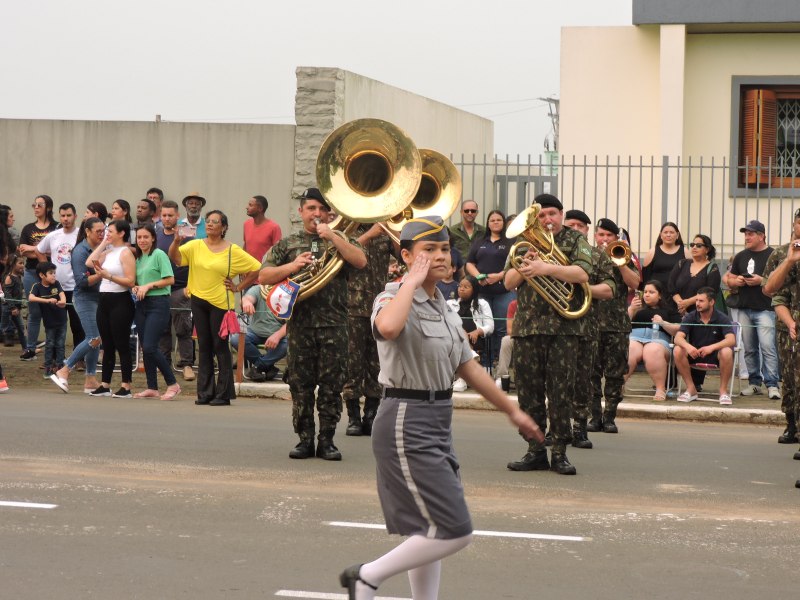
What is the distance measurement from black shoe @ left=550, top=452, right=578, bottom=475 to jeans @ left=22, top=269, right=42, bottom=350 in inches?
357

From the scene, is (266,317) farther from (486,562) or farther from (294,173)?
(486,562)

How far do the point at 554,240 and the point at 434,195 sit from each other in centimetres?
172

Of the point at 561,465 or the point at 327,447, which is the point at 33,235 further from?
the point at 561,465

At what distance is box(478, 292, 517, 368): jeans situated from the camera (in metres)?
15.7

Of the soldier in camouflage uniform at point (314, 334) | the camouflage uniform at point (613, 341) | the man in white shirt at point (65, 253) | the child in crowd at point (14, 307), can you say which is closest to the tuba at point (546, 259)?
the soldier in camouflage uniform at point (314, 334)

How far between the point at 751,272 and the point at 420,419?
34.2 feet

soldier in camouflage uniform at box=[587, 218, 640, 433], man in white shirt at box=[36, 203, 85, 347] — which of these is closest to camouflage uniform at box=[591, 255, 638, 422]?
soldier in camouflage uniform at box=[587, 218, 640, 433]

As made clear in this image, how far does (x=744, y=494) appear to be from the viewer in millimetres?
9336

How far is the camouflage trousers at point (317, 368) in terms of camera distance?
397 inches

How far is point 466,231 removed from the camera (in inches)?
702

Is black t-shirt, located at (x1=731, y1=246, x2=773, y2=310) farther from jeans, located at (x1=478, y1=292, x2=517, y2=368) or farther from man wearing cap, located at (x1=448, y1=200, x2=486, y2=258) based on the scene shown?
man wearing cap, located at (x1=448, y1=200, x2=486, y2=258)

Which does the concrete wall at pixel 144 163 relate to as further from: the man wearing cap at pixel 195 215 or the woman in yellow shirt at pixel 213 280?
the woman in yellow shirt at pixel 213 280

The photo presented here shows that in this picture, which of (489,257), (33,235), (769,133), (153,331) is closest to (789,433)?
(489,257)

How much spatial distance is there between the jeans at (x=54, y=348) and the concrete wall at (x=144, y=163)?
361 centimetres
